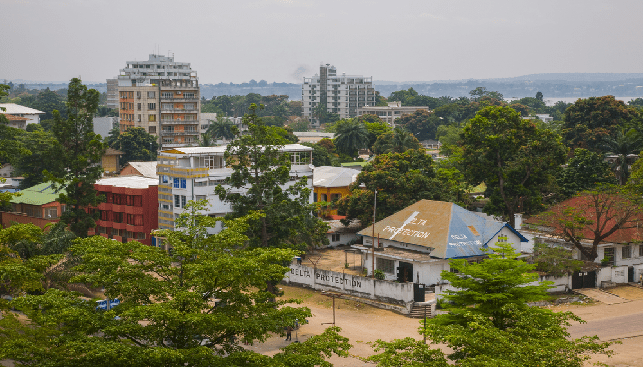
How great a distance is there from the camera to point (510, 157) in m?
45.8

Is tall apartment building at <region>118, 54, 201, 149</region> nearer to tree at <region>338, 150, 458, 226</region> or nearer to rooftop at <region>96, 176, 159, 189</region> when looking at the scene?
rooftop at <region>96, 176, 159, 189</region>

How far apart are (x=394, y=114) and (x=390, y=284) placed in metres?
122

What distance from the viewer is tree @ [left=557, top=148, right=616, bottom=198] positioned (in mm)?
49656

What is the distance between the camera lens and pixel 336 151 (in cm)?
8550

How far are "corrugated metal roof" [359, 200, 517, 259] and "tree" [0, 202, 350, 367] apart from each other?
18762 mm

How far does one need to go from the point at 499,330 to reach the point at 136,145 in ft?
231

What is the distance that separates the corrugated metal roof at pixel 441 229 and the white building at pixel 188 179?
28.8 ft

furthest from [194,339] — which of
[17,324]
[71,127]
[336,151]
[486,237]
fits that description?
[336,151]

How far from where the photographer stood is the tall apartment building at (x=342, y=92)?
178 meters

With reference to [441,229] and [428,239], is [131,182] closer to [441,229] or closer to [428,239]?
[428,239]

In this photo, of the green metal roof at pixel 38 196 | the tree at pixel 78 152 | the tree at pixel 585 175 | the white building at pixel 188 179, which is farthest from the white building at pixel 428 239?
the green metal roof at pixel 38 196

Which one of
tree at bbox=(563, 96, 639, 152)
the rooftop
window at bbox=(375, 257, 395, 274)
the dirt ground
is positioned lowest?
the dirt ground

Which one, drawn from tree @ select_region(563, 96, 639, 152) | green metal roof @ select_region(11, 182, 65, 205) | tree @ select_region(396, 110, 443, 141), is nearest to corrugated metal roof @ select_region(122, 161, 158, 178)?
green metal roof @ select_region(11, 182, 65, 205)

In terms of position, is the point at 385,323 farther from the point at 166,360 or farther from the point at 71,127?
the point at 71,127
